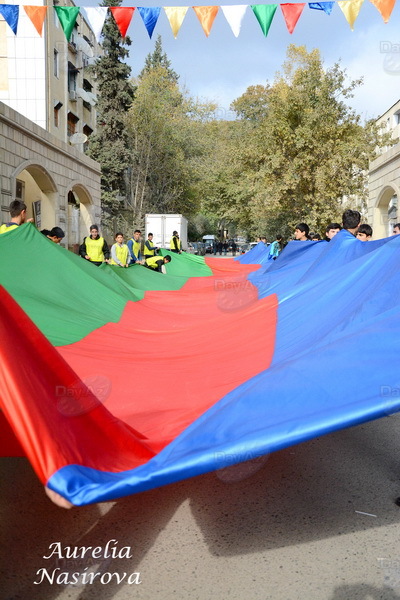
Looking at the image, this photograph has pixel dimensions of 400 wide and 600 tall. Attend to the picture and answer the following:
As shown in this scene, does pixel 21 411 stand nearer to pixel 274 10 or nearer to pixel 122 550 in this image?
pixel 122 550

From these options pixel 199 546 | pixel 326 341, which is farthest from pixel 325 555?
pixel 326 341

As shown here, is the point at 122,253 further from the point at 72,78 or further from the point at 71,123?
the point at 72,78

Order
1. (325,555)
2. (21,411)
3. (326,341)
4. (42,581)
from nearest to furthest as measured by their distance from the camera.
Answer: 1. (21,411)
2. (42,581)
3. (325,555)
4. (326,341)

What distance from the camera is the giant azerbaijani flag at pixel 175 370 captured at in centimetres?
233

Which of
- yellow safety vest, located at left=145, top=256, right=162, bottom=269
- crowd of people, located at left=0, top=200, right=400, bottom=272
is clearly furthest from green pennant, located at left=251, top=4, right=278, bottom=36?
yellow safety vest, located at left=145, top=256, right=162, bottom=269

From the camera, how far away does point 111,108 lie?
108 feet

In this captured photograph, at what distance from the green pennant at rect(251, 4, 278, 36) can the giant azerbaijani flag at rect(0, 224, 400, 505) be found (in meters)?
4.69

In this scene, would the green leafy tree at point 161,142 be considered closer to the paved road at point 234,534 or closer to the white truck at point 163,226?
the white truck at point 163,226

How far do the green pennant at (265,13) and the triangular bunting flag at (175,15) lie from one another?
1216mm

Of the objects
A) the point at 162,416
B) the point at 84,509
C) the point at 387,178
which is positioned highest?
the point at 387,178

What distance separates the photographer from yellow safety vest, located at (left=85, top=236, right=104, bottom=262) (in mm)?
10617

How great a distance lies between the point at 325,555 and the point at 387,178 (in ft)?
61.7

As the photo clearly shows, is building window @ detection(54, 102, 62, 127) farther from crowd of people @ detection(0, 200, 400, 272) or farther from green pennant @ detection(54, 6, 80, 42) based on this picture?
green pennant @ detection(54, 6, 80, 42)

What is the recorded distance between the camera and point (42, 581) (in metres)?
2.54
